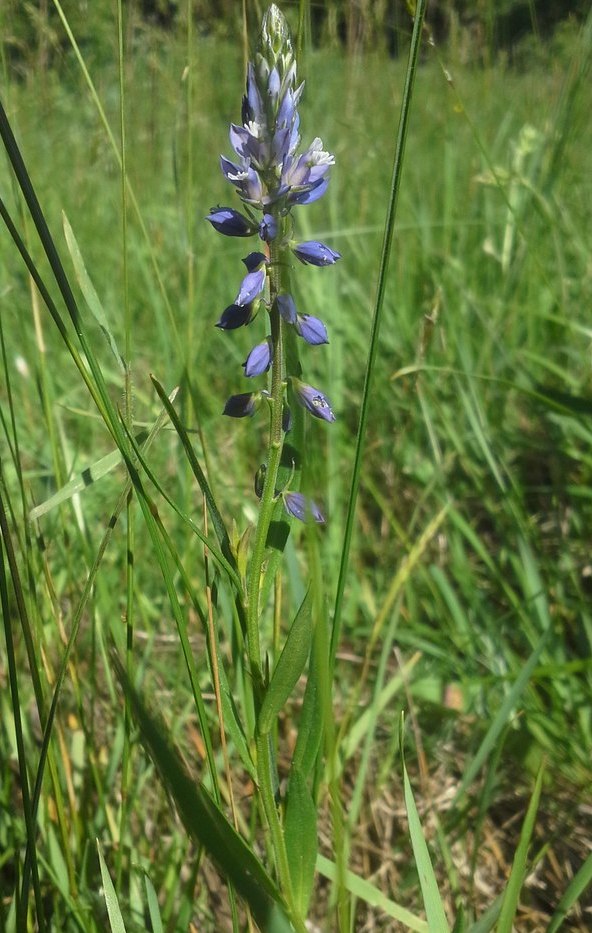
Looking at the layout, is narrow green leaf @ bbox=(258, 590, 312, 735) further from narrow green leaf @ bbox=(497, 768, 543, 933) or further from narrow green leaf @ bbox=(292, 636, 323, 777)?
narrow green leaf @ bbox=(497, 768, 543, 933)

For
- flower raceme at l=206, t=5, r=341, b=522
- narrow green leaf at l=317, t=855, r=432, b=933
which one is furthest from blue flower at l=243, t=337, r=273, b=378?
narrow green leaf at l=317, t=855, r=432, b=933

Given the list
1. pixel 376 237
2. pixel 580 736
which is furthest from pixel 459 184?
pixel 580 736

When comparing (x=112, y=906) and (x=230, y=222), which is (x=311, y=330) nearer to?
(x=230, y=222)

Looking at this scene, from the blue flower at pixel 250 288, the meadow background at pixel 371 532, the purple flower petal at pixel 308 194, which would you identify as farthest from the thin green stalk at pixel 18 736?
the purple flower petal at pixel 308 194

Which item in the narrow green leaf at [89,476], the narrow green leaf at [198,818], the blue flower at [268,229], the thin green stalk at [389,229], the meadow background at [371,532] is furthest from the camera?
the meadow background at [371,532]

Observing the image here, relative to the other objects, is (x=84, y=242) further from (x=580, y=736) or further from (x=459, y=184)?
(x=580, y=736)

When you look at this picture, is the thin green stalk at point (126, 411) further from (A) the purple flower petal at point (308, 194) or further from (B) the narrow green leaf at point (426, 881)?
(B) the narrow green leaf at point (426, 881)
